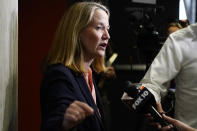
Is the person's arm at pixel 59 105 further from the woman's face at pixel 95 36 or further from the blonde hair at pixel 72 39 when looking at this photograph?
the woman's face at pixel 95 36

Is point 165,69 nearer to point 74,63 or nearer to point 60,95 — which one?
point 74,63

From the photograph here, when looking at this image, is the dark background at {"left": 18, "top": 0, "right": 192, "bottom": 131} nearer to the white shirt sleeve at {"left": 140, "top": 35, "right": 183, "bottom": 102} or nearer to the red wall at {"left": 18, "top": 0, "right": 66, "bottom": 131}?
the red wall at {"left": 18, "top": 0, "right": 66, "bottom": 131}

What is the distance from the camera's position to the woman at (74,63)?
44.7 inches

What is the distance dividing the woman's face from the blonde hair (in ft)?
0.07

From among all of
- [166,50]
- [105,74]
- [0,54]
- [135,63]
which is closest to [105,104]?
[105,74]

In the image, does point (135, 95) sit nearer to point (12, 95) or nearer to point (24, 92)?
point (12, 95)

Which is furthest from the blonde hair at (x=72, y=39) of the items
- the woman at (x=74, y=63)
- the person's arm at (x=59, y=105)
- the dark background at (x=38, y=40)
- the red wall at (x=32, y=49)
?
the red wall at (x=32, y=49)

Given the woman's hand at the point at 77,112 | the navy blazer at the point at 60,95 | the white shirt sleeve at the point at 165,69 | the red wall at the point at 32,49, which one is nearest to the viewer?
the woman's hand at the point at 77,112

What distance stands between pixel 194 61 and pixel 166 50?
0.15 metres

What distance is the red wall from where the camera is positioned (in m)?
3.44

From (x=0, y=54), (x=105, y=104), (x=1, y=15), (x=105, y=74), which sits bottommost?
(x=105, y=104)

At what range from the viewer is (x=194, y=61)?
167 cm

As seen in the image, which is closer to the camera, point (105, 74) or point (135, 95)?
point (135, 95)

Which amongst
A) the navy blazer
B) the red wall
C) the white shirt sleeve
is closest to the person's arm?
the navy blazer
